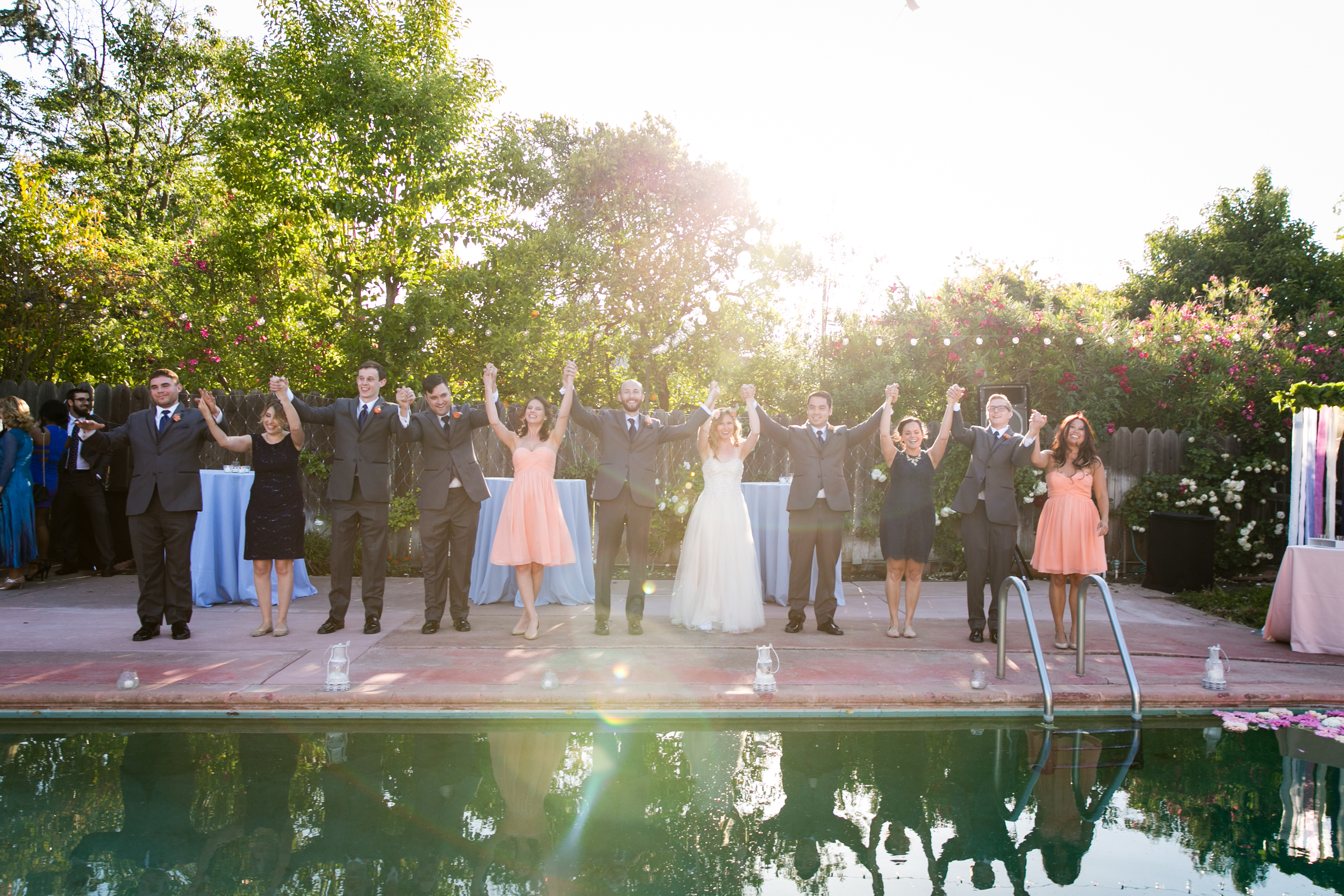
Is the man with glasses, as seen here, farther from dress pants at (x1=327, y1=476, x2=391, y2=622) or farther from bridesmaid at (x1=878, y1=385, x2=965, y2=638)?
dress pants at (x1=327, y1=476, x2=391, y2=622)

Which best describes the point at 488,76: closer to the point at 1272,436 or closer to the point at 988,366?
the point at 988,366

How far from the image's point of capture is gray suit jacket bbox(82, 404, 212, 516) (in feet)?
17.9

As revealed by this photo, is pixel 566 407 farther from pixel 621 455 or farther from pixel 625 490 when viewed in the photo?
pixel 625 490

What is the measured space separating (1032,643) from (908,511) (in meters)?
1.68

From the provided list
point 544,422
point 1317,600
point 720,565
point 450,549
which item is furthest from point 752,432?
point 1317,600

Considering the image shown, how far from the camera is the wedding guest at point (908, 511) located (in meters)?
6.03

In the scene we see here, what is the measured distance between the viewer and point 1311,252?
76.1ft

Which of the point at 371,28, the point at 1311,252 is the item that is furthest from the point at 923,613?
the point at 1311,252

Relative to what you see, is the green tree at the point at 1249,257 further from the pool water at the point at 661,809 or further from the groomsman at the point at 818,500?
the pool water at the point at 661,809

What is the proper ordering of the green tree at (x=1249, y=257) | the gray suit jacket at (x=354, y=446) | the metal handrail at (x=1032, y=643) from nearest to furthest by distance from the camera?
the metal handrail at (x=1032, y=643), the gray suit jacket at (x=354, y=446), the green tree at (x=1249, y=257)

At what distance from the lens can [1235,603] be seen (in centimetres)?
773

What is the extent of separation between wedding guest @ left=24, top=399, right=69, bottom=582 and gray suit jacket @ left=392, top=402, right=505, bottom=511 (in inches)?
183

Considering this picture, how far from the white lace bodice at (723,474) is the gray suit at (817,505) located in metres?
0.43

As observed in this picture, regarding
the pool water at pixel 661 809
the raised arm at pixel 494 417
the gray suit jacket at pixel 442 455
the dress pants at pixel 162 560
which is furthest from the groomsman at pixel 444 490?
the pool water at pixel 661 809
